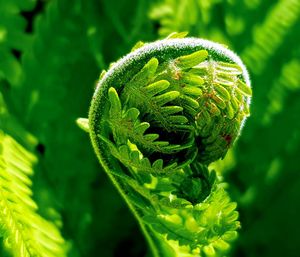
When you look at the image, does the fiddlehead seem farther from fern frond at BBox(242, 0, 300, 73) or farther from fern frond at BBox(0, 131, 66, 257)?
fern frond at BBox(242, 0, 300, 73)

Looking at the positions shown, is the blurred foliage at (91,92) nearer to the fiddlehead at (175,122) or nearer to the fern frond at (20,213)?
the fern frond at (20,213)

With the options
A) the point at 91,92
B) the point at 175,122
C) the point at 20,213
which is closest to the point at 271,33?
the point at 91,92

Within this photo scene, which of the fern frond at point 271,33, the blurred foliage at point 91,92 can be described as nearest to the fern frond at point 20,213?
the blurred foliage at point 91,92

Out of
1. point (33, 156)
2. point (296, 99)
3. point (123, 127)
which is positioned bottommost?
point (296, 99)

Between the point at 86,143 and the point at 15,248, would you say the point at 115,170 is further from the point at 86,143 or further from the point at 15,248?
the point at 86,143

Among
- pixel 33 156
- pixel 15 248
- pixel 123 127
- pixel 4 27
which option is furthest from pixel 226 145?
Result: pixel 4 27

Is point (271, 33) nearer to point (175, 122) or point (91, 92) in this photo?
point (91, 92)

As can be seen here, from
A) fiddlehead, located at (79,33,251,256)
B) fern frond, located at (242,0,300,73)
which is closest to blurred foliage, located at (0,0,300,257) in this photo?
fern frond, located at (242,0,300,73)
